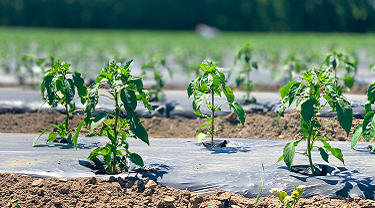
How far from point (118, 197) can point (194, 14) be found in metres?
33.9

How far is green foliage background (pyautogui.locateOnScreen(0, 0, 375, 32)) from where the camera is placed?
33.2 m

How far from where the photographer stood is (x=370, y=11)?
38.2 metres

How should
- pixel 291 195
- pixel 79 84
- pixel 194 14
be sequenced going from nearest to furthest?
pixel 291 195
pixel 79 84
pixel 194 14

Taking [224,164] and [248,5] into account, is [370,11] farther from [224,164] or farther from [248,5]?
[224,164]

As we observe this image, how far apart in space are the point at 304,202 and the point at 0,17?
116 ft

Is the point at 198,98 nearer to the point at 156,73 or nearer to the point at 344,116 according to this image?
the point at 344,116

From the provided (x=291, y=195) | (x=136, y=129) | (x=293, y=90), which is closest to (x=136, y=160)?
(x=136, y=129)

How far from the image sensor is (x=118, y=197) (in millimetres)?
2490

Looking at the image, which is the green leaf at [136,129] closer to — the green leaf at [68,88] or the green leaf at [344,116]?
the green leaf at [68,88]

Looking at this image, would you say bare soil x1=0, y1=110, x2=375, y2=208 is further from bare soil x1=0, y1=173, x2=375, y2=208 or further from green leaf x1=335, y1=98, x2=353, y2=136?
green leaf x1=335, y1=98, x2=353, y2=136

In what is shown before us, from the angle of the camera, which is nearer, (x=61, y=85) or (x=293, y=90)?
(x=293, y=90)

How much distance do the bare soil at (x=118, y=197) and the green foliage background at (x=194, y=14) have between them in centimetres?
3217

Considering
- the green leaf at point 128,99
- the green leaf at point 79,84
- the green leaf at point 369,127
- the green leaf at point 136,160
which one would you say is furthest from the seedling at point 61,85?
the green leaf at point 369,127

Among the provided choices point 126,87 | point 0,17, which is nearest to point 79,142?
point 126,87
